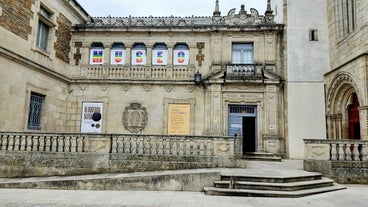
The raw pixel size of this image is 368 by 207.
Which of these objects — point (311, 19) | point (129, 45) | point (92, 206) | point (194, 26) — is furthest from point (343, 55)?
point (92, 206)

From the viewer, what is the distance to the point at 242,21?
13.1 meters

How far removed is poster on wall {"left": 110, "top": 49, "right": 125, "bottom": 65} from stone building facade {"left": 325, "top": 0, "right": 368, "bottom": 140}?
9808 millimetres

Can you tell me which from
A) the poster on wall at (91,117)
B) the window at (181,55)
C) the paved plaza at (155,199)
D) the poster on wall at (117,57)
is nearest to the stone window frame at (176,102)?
the window at (181,55)

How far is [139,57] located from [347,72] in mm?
9247

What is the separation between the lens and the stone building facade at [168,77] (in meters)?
12.2

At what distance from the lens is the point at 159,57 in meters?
13.3

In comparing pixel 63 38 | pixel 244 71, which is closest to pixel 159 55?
pixel 244 71

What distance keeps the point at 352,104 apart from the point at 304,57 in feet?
10.1

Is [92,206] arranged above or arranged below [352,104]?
below

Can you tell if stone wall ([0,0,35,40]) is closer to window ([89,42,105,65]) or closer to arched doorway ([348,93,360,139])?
window ([89,42,105,65])

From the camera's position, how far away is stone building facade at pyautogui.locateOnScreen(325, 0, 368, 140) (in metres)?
9.27

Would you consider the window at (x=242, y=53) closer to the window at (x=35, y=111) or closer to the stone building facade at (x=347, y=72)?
the stone building facade at (x=347, y=72)

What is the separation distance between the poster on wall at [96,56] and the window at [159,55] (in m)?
2.68

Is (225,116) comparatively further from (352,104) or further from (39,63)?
(39,63)
